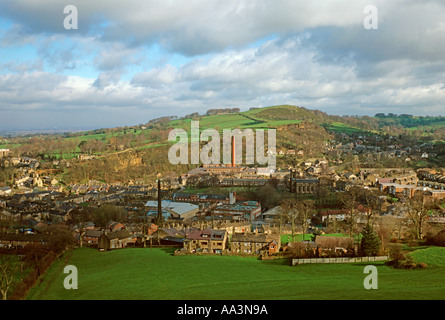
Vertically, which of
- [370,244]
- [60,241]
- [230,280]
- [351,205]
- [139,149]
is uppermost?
[139,149]

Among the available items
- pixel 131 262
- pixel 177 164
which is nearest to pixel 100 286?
pixel 131 262

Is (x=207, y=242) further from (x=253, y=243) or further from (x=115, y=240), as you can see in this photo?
(x=115, y=240)

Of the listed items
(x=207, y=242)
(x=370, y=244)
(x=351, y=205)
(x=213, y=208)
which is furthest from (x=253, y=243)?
(x=213, y=208)

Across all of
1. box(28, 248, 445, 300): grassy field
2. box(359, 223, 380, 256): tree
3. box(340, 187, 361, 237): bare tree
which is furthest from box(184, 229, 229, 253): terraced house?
box(359, 223, 380, 256): tree

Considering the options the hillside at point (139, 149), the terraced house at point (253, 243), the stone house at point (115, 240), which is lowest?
the stone house at point (115, 240)

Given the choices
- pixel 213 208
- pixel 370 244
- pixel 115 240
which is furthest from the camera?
pixel 213 208

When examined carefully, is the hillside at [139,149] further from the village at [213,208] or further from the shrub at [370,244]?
the shrub at [370,244]

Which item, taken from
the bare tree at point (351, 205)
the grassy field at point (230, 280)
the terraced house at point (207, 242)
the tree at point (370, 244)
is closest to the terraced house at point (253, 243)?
the terraced house at point (207, 242)

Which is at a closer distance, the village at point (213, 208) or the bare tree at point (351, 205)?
the bare tree at point (351, 205)
